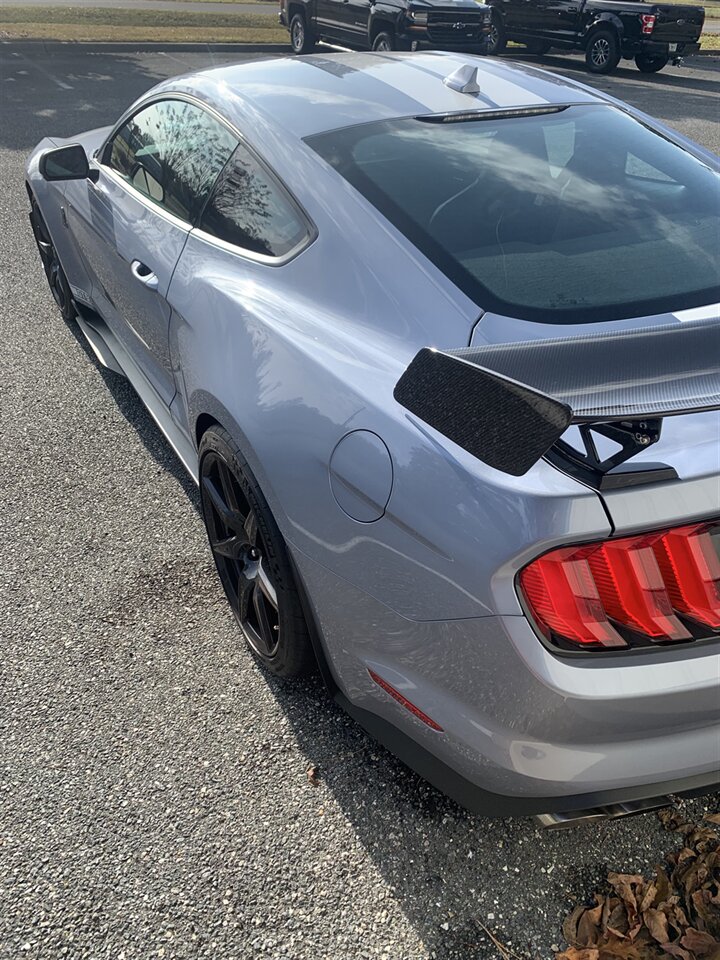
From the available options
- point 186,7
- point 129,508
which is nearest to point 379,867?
point 129,508

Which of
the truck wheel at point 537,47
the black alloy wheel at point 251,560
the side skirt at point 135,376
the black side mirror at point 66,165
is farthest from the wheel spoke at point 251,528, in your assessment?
the truck wheel at point 537,47

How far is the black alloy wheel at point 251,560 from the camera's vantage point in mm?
2219

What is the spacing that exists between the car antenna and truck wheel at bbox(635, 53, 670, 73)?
13.9m

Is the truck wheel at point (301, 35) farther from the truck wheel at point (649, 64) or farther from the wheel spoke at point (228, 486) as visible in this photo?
the wheel spoke at point (228, 486)

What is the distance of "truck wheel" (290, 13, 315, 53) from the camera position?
47.3ft

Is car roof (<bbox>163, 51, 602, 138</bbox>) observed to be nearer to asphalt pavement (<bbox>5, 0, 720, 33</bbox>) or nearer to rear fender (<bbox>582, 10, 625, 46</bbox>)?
rear fender (<bbox>582, 10, 625, 46</bbox>)

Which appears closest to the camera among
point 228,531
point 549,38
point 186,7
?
point 228,531

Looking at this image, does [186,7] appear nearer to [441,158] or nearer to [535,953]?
[441,158]

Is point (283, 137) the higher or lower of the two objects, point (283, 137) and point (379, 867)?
the higher

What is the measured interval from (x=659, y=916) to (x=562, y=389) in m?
1.33

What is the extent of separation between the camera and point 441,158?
2418 millimetres

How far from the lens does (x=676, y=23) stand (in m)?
13.7

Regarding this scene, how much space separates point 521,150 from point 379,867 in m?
2.05

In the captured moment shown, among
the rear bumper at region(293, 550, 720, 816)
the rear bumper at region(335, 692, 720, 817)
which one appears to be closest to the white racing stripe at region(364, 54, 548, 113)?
the rear bumper at region(293, 550, 720, 816)
